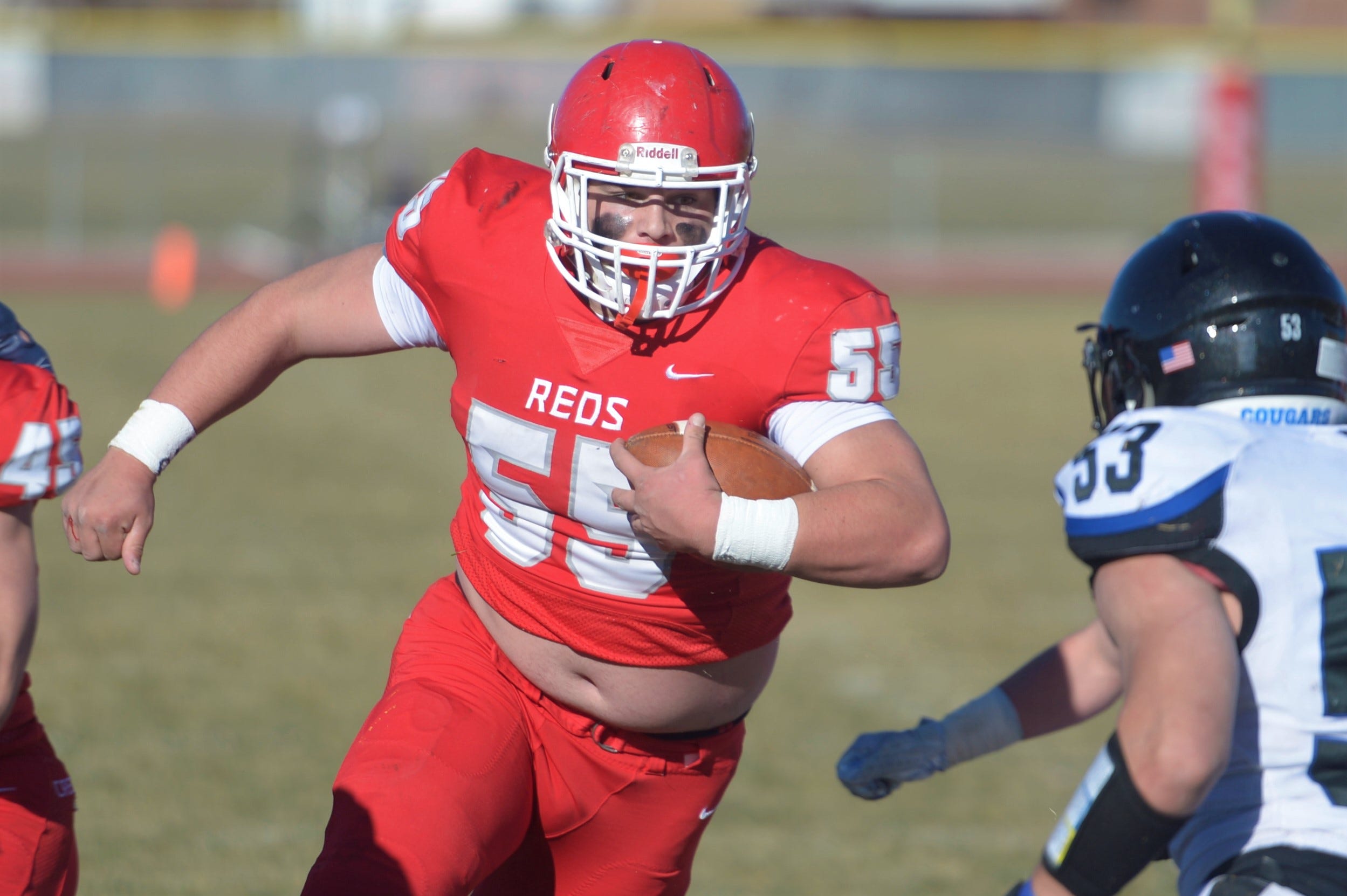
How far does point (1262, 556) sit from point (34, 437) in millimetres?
1883

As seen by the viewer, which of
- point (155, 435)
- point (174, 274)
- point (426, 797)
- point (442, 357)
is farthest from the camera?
point (174, 274)

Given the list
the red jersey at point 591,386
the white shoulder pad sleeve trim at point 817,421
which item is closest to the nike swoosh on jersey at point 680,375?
the red jersey at point 591,386

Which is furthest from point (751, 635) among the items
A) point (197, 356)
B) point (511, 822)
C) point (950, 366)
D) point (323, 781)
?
point (950, 366)

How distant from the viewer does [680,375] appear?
7.95 feet

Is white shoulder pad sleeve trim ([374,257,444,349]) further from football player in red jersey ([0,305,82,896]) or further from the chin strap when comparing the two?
football player in red jersey ([0,305,82,896])

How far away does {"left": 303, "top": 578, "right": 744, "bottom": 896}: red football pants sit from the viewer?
2.35 metres

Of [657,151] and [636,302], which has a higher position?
[657,151]

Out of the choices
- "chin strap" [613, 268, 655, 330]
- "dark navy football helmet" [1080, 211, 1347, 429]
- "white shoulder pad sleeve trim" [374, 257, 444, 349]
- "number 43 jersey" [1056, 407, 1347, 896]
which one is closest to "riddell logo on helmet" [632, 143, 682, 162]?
"chin strap" [613, 268, 655, 330]

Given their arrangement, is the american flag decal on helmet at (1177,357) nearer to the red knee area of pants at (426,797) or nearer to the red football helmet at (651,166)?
the red football helmet at (651,166)

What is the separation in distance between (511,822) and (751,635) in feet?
1.74

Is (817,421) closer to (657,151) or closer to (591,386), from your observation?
(591,386)

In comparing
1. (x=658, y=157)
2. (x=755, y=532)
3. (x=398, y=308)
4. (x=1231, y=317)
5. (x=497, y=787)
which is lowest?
(x=497, y=787)

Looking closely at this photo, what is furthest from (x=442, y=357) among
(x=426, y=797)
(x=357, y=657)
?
(x=426, y=797)

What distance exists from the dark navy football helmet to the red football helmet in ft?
2.14
